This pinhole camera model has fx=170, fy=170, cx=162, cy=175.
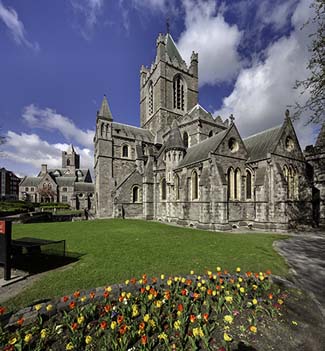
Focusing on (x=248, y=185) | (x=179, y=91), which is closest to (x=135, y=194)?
(x=248, y=185)

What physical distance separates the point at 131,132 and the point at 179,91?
49.9 ft

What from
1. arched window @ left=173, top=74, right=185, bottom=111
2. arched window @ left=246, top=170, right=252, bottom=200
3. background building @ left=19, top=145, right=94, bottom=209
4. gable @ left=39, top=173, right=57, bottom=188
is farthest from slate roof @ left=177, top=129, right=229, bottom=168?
gable @ left=39, top=173, right=57, bottom=188

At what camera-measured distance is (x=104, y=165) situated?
28.8 meters

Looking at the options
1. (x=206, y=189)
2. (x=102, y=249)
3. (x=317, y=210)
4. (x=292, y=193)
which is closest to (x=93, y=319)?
(x=102, y=249)

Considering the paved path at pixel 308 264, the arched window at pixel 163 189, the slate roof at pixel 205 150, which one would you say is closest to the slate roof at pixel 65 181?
the arched window at pixel 163 189

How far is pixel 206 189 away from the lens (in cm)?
1669

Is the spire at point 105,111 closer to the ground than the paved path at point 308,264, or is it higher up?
higher up

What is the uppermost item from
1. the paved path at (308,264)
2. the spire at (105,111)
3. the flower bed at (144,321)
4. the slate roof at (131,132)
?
the spire at (105,111)

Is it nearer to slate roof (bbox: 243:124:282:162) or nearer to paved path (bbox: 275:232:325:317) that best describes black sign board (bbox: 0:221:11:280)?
paved path (bbox: 275:232:325:317)

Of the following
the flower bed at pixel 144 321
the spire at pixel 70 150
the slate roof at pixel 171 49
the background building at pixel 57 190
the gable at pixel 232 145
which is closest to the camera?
the flower bed at pixel 144 321

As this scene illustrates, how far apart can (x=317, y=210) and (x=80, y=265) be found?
80.1ft

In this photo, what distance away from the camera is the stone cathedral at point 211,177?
16.2 metres

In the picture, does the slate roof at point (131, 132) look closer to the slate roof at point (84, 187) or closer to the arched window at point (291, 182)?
the arched window at point (291, 182)

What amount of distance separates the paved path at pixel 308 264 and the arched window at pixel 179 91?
33.6 metres
